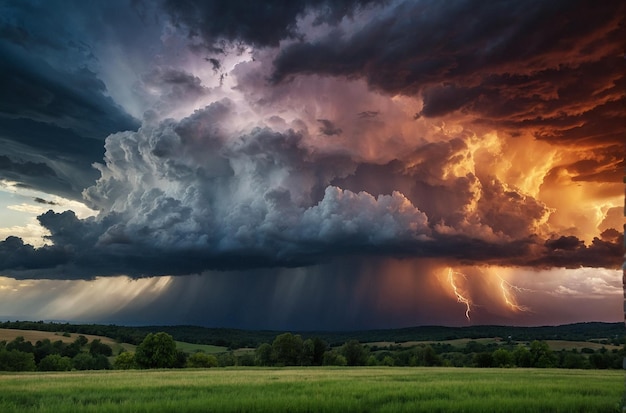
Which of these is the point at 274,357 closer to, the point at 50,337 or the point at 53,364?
the point at 53,364

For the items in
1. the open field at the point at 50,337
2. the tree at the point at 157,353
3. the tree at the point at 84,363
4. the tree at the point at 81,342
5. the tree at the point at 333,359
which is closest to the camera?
the tree at the point at 157,353

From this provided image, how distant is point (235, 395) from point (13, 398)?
12.7 m

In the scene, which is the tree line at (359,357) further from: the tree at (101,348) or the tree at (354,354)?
the tree at (101,348)

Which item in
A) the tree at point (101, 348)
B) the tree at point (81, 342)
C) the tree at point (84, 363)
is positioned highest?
the tree at point (81, 342)

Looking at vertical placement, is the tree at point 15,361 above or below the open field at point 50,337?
below

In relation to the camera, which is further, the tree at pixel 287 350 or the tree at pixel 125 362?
the tree at pixel 287 350

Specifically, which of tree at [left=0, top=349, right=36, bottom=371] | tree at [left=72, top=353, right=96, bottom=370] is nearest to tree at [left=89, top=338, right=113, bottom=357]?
tree at [left=72, top=353, right=96, bottom=370]

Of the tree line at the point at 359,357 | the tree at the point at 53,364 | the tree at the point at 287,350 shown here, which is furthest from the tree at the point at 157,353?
the tree at the point at 287,350

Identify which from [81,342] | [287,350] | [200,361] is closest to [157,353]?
[200,361]

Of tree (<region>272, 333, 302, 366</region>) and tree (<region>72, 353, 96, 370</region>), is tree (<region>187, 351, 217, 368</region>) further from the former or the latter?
tree (<region>72, 353, 96, 370</region>)

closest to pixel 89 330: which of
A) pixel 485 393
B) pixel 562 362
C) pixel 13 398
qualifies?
pixel 562 362

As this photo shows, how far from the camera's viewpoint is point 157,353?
9094 centimetres

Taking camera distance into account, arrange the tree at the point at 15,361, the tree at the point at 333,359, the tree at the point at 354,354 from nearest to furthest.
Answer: the tree at the point at 15,361 → the tree at the point at 333,359 → the tree at the point at 354,354

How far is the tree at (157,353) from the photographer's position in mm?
91250
